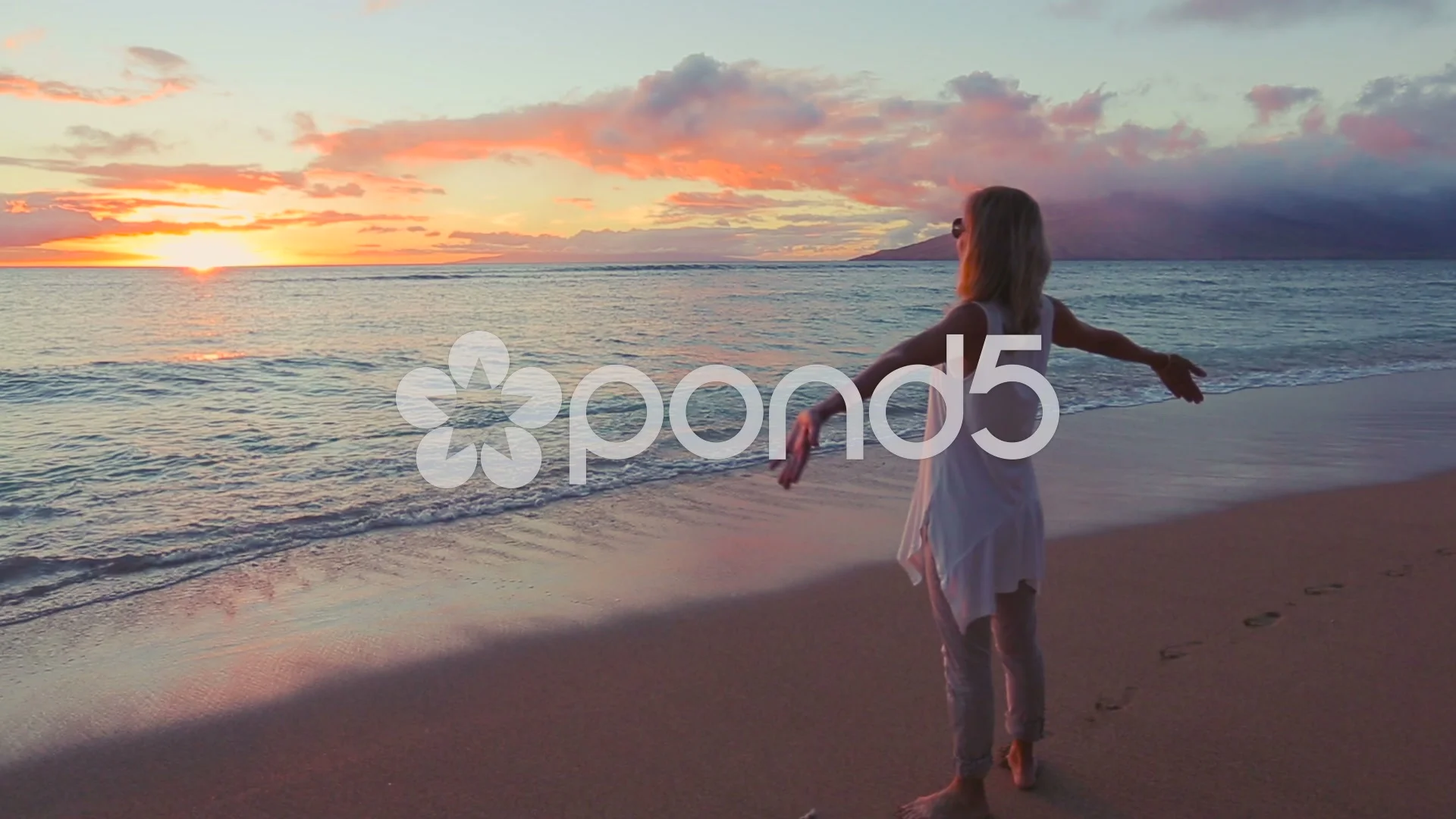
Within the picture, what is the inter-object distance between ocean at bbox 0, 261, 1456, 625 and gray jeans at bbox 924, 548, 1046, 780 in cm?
489

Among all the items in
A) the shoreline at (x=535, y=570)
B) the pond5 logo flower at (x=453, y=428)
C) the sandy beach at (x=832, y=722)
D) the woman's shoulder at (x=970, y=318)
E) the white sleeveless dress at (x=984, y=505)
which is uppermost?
the woman's shoulder at (x=970, y=318)

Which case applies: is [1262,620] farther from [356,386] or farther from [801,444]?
[356,386]

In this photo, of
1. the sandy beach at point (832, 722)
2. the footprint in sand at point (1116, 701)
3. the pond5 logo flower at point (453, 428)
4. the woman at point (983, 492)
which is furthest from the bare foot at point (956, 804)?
the pond5 logo flower at point (453, 428)

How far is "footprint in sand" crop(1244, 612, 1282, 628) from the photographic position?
4.20 m

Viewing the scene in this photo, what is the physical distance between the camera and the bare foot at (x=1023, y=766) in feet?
9.66

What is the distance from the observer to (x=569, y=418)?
38.2 feet

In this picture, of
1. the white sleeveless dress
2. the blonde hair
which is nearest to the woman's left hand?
the white sleeveless dress

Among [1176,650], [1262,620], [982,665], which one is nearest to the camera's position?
[982,665]

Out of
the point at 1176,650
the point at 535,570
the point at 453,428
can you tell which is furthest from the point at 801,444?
the point at 453,428

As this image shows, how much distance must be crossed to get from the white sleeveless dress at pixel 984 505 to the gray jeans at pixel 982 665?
0.28 feet

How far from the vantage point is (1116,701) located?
3514 mm

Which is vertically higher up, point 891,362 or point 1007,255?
point 1007,255

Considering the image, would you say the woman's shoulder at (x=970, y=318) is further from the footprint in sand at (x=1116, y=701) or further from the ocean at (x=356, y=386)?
the ocean at (x=356, y=386)

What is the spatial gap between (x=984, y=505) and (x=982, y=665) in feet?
1.58
